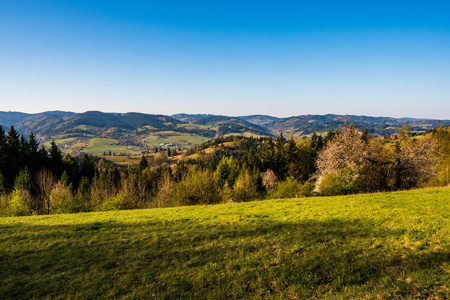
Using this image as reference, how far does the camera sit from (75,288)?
9133mm

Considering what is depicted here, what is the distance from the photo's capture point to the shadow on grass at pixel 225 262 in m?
8.09

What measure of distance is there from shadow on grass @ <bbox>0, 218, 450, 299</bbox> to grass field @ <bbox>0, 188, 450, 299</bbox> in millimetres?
48

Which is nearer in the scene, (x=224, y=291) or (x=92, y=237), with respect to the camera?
(x=224, y=291)

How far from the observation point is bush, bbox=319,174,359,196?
34.2 meters

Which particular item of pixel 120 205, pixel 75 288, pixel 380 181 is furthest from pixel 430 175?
pixel 120 205

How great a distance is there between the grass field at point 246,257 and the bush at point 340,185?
15931mm

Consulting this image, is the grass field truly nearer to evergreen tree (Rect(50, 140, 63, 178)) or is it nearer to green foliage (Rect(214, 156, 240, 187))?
green foliage (Rect(214, 156, 240, 187))

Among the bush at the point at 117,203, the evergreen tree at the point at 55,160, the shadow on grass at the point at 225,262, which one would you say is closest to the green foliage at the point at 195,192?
the bush at the point at 117,203

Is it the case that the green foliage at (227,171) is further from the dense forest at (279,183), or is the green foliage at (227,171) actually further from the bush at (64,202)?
the bush at (64,202)

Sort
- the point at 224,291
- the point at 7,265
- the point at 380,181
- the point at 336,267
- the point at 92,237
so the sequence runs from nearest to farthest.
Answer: the point at 224,291
the point at 336,267
the point at 7,265
the point at 92,237
the point at 380,181

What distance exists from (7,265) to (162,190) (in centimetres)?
3267

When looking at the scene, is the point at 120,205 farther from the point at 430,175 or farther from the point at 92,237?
the point at 430,175

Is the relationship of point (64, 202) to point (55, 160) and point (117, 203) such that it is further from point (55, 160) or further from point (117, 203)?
point (55, 160)

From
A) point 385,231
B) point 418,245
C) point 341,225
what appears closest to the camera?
point 418,245
